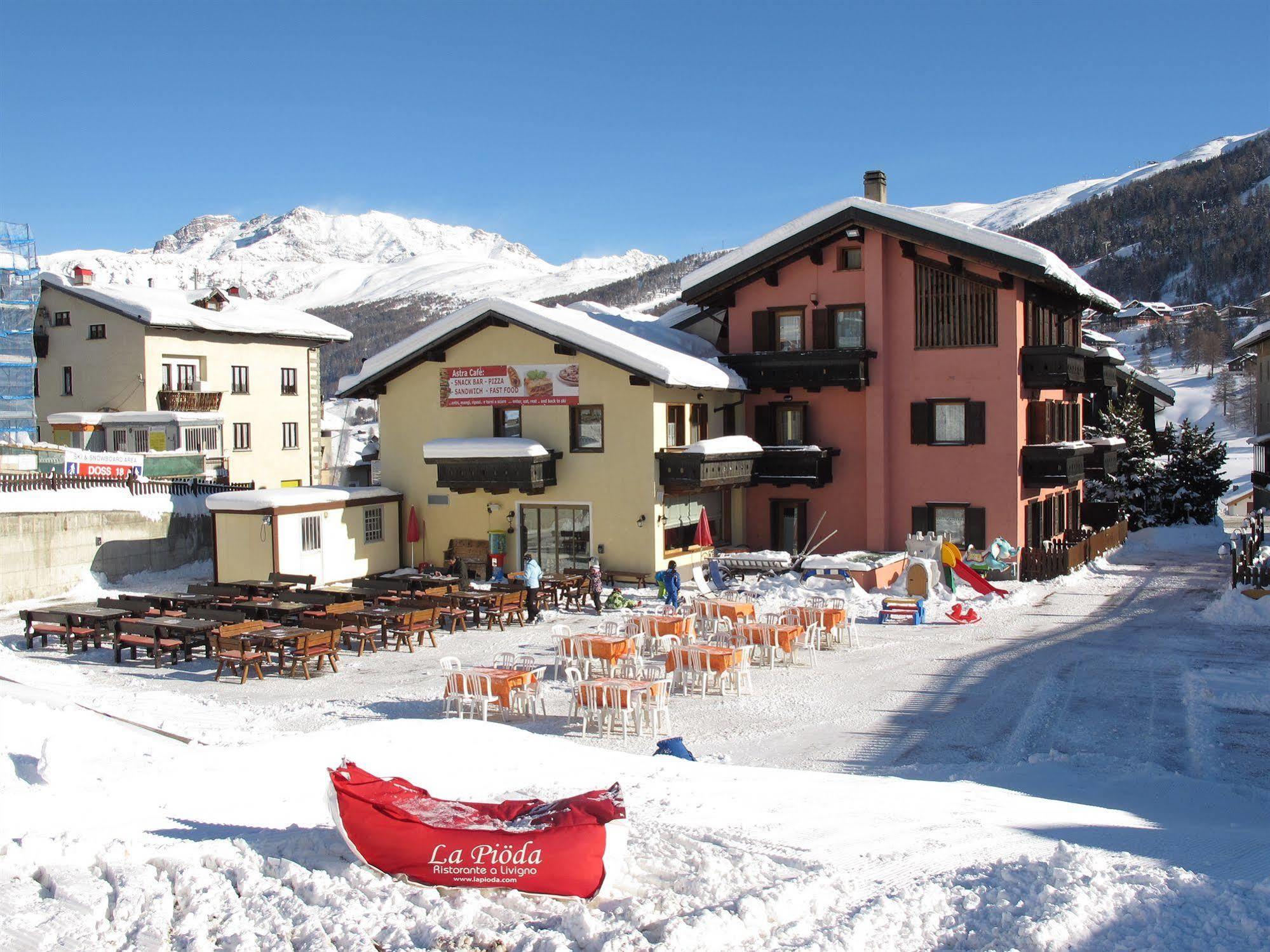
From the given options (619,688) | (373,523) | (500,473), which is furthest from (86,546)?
(619,688)

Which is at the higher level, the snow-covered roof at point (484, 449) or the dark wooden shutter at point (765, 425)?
the dark wooden shutter at point (765, 425)

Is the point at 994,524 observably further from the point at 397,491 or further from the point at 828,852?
the point at 828,852

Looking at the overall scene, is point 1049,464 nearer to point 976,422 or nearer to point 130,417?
point 976,422

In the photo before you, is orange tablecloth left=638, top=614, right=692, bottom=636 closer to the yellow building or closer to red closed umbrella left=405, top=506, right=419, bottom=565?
the yellow building

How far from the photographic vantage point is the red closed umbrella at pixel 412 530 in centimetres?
2962

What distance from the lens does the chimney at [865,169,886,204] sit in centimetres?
3450

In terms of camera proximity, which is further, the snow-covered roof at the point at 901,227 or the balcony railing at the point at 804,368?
the balcony railing at the point at 804,368

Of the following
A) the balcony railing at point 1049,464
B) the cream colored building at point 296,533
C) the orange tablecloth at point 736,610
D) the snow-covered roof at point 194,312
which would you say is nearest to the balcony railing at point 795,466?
the balcony railing at point 1049,464

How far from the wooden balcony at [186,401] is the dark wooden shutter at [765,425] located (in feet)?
77.5

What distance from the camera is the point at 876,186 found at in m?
34.5

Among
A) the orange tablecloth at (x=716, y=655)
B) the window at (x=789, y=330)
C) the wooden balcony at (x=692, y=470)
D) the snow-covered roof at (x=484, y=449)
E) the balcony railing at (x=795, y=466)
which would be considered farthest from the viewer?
the window at (x=789, y=330)

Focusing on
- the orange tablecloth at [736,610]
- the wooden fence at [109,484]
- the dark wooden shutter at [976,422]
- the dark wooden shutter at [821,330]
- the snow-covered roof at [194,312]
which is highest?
the snow-covered roof at [194,312]

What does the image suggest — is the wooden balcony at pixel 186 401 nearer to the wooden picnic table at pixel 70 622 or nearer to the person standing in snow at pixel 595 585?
the wooden picnic table at pixel 70 622

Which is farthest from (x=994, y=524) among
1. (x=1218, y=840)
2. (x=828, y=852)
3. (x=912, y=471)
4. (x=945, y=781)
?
(x=828, y=852)
